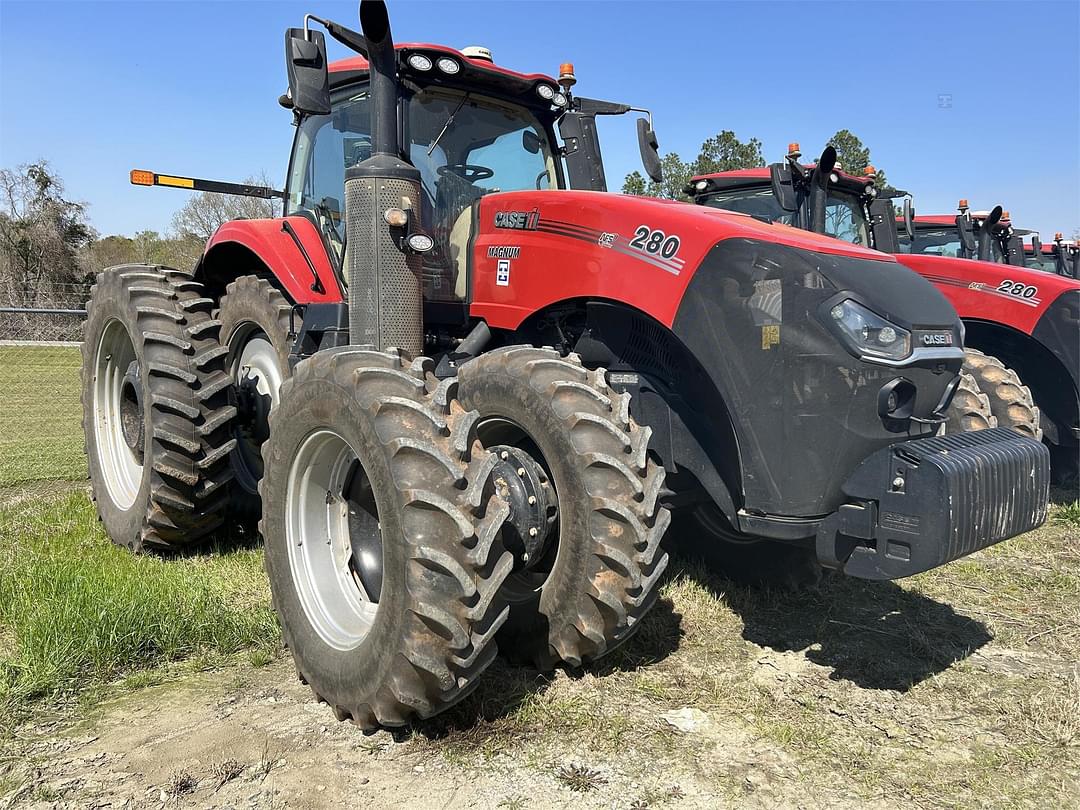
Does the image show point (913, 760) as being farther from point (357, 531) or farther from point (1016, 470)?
point (357, 531)

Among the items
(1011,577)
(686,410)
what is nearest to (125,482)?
(686,410)

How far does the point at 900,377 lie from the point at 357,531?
2.07 meters

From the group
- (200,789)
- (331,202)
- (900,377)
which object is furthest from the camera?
(331,202)

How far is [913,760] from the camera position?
8.55ft

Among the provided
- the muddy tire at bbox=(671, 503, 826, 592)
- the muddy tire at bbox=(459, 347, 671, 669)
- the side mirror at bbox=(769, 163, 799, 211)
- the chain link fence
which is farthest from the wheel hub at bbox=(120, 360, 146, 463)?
the side mirror at bbox=(769, 163, 799, 211)

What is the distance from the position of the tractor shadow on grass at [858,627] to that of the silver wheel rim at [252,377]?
2.53 m

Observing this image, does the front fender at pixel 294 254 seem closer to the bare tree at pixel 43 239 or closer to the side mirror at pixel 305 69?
the side mirror at pixel 305 69

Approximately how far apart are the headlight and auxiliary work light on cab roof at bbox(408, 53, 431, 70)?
229cm

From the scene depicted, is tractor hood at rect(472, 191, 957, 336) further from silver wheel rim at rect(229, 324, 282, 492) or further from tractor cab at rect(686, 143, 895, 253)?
tractor cab at rect(686, 143, 895, 253)

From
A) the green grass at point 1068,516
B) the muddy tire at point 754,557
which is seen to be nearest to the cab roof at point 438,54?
the muddy tire at point 754,557

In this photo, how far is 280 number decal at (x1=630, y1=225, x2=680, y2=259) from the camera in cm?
315

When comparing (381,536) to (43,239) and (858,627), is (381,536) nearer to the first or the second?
(858,627)

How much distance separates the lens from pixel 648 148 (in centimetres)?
439

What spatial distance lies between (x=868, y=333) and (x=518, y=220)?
1.63 m
